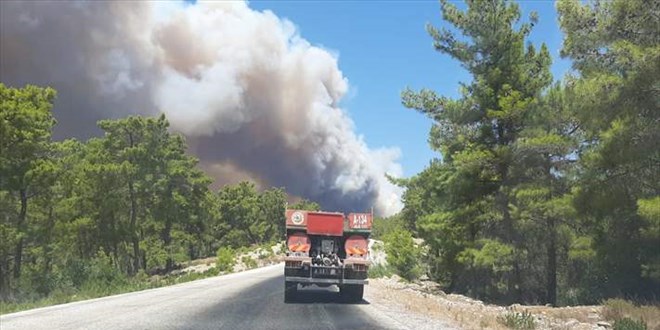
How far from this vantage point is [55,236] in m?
40.6

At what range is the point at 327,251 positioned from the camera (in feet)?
59.9

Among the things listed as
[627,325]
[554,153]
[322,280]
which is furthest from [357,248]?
[554,153]

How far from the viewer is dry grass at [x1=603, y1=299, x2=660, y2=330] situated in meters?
15.1

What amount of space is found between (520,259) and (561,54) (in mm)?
11513

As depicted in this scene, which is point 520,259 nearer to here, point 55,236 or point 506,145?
point 506,145

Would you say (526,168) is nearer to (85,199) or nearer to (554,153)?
(554,153)

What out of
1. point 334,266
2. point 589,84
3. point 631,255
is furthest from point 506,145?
point 334,266

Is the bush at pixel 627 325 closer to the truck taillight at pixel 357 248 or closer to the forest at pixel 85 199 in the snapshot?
the truck taillight at pixel 357 248

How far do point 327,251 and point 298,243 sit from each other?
1.16 metres

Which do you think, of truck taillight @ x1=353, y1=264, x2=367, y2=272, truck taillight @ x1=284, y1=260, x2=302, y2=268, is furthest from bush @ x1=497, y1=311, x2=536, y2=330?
truck taillight @ x1=284, y1=260, x2=302, y2=268

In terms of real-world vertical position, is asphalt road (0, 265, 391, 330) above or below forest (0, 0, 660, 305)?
below

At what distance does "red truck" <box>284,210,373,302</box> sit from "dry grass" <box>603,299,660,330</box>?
7.80 m

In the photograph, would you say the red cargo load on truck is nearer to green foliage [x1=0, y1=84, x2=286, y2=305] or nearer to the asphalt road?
the asphalt road

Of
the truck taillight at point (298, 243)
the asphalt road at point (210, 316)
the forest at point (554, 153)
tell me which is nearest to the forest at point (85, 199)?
the asphalt road at point (210, 316)
